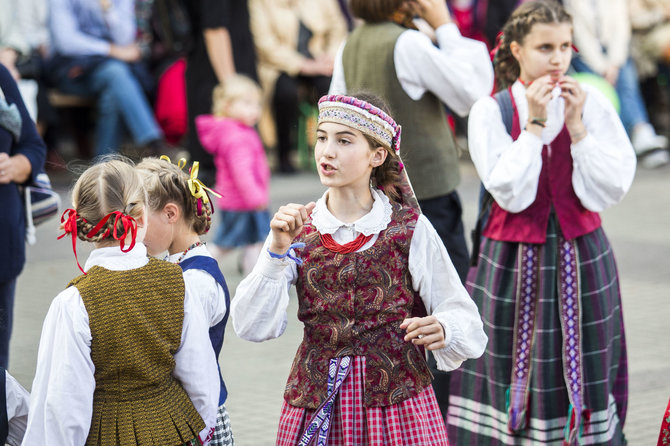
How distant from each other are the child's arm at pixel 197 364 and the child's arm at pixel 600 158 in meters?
1.55

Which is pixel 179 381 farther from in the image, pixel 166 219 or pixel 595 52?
pixel 595 52

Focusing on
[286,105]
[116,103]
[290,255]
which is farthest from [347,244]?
[286,105]

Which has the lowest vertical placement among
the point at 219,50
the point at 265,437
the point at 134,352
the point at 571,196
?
the point at 265,437

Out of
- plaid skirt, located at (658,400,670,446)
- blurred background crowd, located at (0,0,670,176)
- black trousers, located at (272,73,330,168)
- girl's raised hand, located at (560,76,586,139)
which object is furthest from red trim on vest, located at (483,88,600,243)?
black trousers, located at (272,73,330,168)

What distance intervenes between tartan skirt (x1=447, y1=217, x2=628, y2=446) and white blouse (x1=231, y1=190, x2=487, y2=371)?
2.72 ft

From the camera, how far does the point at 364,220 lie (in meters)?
3.07

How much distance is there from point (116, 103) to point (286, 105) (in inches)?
75.5

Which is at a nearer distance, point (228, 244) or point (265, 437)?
point (265, 437)

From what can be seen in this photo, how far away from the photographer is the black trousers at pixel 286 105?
11.0m

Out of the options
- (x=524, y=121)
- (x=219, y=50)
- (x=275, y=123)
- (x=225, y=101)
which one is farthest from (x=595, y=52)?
(x=524, y=121)

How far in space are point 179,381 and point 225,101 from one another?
4563 mm

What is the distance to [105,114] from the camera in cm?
980

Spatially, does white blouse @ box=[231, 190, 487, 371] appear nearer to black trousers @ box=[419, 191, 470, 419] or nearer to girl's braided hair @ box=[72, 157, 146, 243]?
girl's braided hair @ box=[72, 157, 146, 243]

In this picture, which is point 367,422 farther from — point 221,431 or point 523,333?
point 523,333
